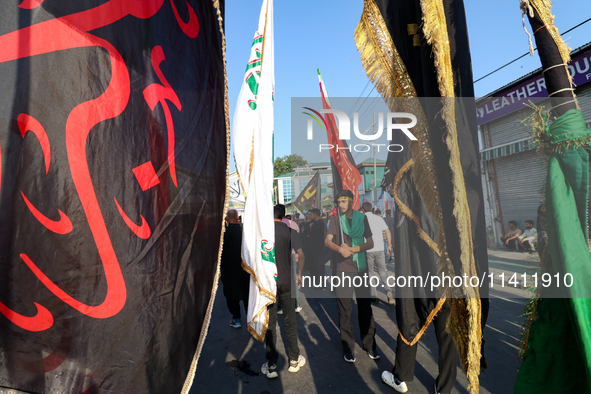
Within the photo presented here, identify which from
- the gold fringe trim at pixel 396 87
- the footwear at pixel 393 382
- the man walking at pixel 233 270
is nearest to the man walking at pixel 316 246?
the man walking at pixel 233 270

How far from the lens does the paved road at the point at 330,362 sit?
9.80 feet

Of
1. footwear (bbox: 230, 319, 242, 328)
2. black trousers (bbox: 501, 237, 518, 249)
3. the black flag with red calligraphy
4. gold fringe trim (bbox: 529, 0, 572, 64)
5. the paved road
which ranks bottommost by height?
the paved road

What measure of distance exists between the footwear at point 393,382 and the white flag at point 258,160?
4.92ft

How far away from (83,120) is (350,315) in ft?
11.5

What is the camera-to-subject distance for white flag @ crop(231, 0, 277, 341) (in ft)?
6.70

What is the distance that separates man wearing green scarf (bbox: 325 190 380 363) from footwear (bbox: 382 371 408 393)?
0.49 meters

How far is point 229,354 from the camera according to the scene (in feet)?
12.5

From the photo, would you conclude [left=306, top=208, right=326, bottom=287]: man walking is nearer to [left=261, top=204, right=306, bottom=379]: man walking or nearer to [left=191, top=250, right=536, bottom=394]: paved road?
[left=191, top=250, right=536, bottom=394]: paved road

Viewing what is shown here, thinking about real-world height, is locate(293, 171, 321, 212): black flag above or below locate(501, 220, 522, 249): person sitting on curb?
above

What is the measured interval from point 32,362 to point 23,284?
0.54 ft

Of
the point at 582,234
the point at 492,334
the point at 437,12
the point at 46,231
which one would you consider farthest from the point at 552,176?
the point at 492,334

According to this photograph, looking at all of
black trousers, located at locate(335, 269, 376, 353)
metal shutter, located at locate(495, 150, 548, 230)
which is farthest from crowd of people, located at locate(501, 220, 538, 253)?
black trousers, located at locate(335, 269, 376, 353)

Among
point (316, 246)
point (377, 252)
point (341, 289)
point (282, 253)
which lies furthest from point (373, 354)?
point (316, 246)

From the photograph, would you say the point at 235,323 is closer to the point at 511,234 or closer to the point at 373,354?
the point at 373,354
